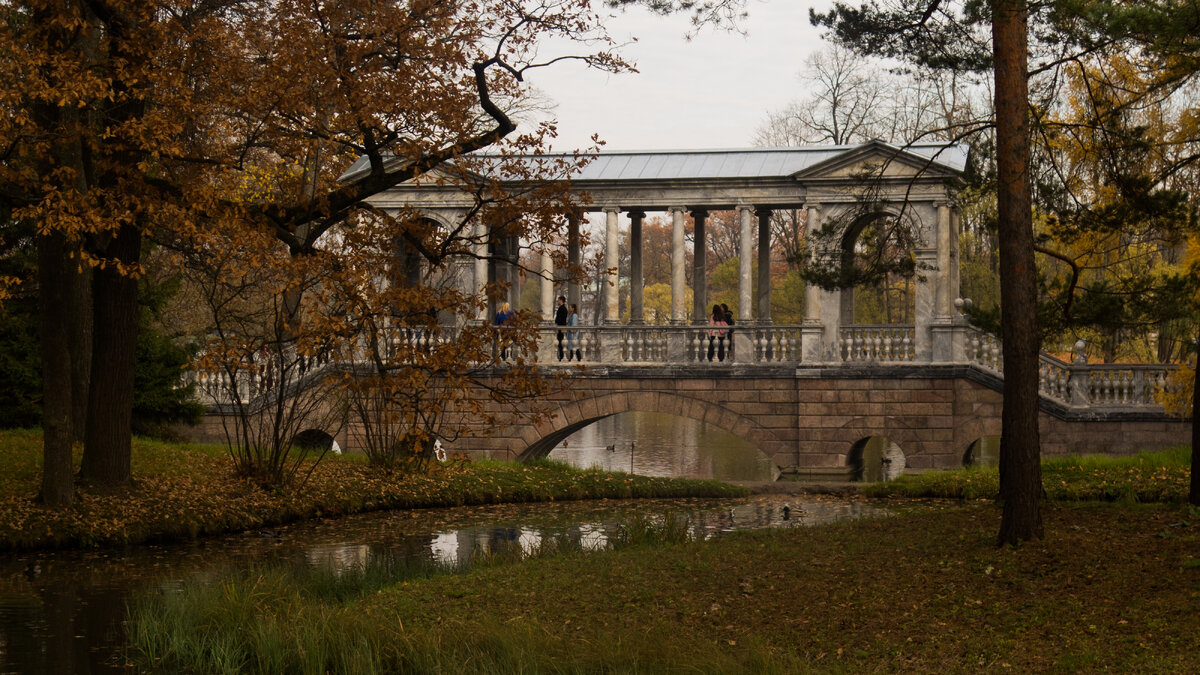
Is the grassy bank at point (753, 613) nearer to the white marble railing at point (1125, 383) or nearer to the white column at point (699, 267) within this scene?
the white marble railing at point (1125, 383)

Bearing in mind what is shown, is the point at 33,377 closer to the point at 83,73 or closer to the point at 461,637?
the point at 83,73

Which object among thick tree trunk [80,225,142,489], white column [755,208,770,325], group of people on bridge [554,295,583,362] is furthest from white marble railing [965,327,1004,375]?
thick tree trunk [80,225,142,489]

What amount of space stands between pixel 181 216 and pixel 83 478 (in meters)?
4.35

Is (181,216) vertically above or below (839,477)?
above

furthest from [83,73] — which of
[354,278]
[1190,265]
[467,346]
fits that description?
[1190,265]

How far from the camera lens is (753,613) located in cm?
884

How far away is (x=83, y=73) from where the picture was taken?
11680 millimetres

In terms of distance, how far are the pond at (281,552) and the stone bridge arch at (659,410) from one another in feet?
13.8

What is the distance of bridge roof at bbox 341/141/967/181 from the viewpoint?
24.7 m

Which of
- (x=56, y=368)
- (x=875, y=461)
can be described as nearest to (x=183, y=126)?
(x=56, y=368)

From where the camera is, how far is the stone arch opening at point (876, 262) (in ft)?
45.3

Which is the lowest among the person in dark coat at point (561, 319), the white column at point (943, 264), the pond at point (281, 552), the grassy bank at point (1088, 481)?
the pond at point (281, 552)

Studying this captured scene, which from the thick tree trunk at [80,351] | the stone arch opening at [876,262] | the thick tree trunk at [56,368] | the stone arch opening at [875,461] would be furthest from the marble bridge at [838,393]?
the thick tree trunk at [56,368]

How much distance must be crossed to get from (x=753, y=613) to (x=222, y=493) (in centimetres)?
933
